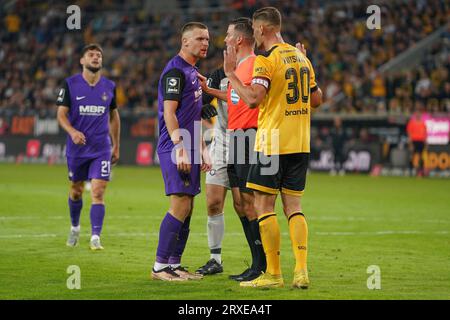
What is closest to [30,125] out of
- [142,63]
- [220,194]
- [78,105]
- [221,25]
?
[142,63]

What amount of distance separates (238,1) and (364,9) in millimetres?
6669

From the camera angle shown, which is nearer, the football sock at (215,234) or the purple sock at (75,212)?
the football sock at (215,234)

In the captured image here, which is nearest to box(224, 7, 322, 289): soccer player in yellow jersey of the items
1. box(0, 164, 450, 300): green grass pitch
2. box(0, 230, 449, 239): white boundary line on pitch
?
box(0, 164, 450, 300): green grass pitch

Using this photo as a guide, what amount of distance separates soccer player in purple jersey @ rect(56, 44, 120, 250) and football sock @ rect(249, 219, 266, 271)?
3243 millimetres

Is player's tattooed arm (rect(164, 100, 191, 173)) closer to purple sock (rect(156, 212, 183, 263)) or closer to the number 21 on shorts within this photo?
purple sock (rect(156, 212, 183, 263))

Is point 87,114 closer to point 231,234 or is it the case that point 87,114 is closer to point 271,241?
point 231,234

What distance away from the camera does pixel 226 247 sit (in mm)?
12117

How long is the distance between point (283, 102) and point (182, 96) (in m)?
1.22

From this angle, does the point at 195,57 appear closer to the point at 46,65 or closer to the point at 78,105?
the point at 78,105

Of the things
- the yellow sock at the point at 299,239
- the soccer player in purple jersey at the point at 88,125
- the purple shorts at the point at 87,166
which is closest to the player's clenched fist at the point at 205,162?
the yellow sock at the point at 299,239

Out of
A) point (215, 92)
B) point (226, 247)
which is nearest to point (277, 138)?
point (215, 92)

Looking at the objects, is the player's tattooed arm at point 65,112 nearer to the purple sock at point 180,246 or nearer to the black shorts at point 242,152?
the purple sock at point 180,246

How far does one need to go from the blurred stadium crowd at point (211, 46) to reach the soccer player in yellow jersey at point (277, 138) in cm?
2194

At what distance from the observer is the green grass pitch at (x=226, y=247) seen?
851cm
